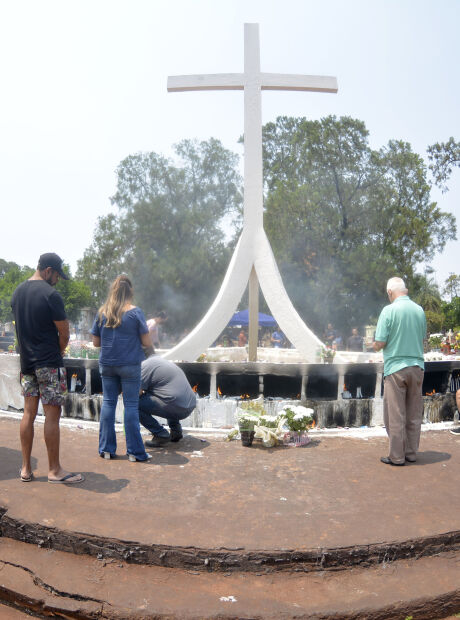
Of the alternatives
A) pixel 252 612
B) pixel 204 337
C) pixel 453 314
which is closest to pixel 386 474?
pixel 252 612

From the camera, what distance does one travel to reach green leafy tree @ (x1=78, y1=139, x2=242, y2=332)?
99.8 ft

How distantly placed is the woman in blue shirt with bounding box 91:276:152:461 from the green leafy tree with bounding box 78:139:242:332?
85.1ft

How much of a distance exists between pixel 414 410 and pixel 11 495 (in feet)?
9.48

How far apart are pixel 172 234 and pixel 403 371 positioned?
92.0 feet

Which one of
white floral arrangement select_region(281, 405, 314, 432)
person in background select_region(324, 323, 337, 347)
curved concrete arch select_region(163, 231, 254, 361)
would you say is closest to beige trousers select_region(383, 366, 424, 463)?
white floral arrangement select_region(281, 405, 314, 432)

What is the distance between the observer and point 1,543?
9.50 ft

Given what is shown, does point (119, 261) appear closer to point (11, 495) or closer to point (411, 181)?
point (411, 181)

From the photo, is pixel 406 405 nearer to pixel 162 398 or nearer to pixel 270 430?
pixel 270 430

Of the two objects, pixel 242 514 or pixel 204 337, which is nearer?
pixel 242 514

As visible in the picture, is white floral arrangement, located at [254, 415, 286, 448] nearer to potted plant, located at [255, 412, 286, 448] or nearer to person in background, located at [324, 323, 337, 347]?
potted plant, located at [255, 412, 286, 448]

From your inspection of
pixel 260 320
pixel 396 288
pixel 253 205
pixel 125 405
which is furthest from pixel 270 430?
pixel 260 320

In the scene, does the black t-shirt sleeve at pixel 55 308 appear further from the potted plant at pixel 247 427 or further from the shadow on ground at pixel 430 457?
the shadow on ground at pixel 430 457

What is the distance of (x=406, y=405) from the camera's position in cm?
423

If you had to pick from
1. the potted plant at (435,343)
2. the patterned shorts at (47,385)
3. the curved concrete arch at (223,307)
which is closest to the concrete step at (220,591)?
the patterned shorts at (47,385)
